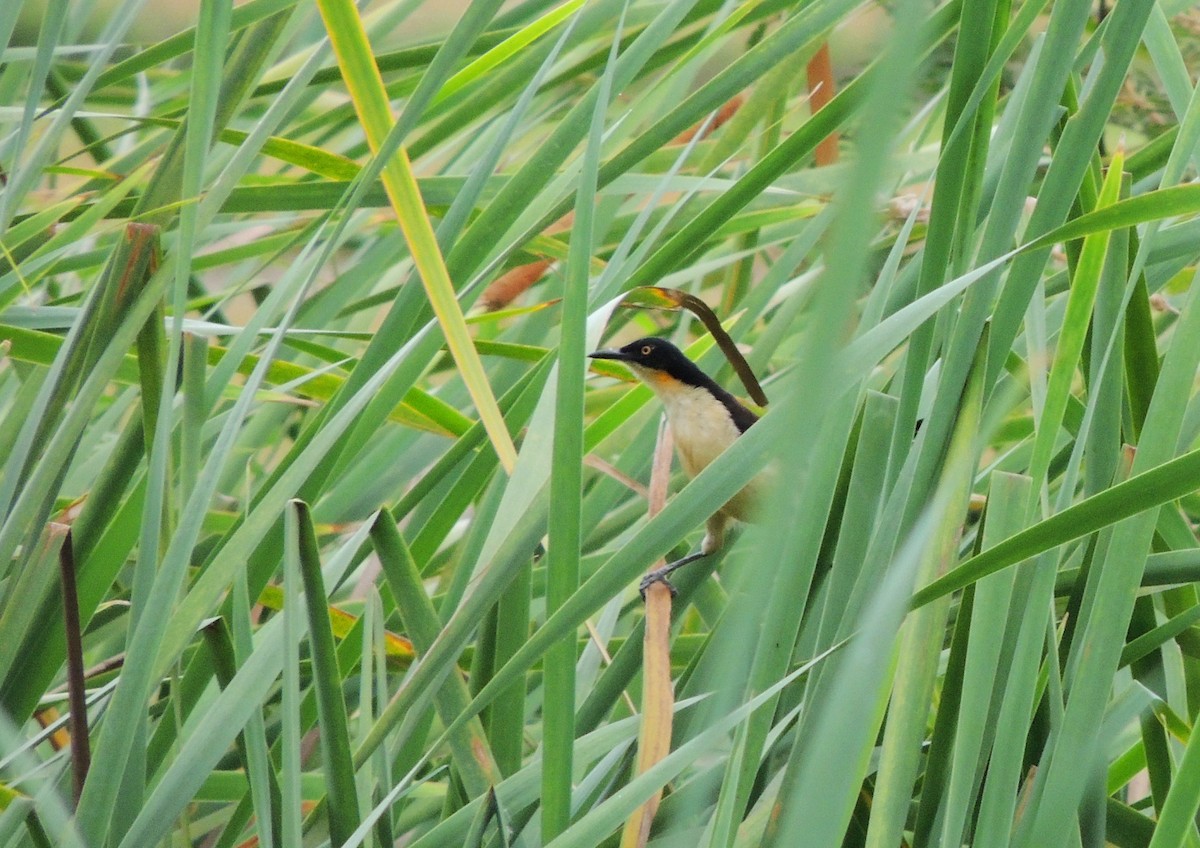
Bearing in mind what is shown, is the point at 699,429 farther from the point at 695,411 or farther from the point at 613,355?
the point at 613,355

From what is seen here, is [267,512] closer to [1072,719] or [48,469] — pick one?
[48,469]

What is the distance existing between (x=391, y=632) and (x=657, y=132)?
52cm

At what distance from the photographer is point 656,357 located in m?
1.52

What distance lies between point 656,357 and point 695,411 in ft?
0.41

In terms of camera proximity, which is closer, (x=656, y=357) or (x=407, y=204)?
(x=407, y=204)

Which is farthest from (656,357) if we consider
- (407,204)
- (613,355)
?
(407,204)

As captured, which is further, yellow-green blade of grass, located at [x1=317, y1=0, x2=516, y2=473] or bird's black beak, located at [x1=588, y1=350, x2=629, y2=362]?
bird's black beak, located at [x1=588, y1=350, x2=629, y2=362]

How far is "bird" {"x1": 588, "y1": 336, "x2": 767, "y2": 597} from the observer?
1472 millimetres

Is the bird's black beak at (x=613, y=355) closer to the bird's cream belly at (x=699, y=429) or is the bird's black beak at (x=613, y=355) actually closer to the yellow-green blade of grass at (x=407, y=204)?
the bird's cream belly at (x=699, y=429)

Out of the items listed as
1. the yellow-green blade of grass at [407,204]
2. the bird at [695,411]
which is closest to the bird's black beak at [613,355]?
the bird at [695,411]

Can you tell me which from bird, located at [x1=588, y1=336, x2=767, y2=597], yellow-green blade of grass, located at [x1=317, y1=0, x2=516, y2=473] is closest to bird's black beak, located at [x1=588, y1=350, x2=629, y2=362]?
bird, located at [x1=588, y1=336, x2=767, y2=597]

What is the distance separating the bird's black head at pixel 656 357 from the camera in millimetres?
1494

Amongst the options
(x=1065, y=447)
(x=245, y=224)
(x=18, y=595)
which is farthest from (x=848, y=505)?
(x=245, y=224)

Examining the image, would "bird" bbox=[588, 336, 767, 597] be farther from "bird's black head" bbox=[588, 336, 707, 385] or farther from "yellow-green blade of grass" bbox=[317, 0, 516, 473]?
"yellow-green blade of grass" bbox=[317, 0, 516, 473]
